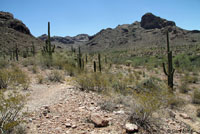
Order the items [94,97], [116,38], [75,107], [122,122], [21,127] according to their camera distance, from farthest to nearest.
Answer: [116,38] < [94,97] < [75,107] < [122,122] < [21,127]

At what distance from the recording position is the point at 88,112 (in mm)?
4945

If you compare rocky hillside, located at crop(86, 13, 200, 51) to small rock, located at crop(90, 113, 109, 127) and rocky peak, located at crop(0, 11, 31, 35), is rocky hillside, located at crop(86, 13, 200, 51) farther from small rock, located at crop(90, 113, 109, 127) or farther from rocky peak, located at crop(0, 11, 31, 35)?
small rock, located at crop(90, 113, 109, 127)

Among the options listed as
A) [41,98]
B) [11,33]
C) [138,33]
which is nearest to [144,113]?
[41,98]

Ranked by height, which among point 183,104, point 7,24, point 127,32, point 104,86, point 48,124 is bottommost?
point 183,104

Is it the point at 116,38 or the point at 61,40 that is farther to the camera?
the point at 61,40

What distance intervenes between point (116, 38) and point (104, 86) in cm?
8263

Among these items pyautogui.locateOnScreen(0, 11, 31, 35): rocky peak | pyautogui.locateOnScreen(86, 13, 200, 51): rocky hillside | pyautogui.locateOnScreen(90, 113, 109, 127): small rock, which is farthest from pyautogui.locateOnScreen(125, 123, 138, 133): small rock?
pyautogui.locateOnScreen(86, 13, 200, 51): rocky hillside

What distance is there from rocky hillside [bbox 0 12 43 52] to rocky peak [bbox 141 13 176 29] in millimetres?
76252

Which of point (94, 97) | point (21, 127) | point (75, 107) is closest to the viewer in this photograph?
point (21, 127)

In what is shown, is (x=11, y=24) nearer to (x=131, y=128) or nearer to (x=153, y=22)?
(x=131, y=128)

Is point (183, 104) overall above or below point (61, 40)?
below

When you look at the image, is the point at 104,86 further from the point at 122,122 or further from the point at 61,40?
the point at 61,40

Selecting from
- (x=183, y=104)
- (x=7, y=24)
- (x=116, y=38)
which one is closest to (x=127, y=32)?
(x=116, y=38)

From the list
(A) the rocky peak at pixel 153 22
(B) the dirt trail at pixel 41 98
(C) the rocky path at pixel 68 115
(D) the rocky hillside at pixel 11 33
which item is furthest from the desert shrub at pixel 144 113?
(A) the rocky peak at pixel 153 22
